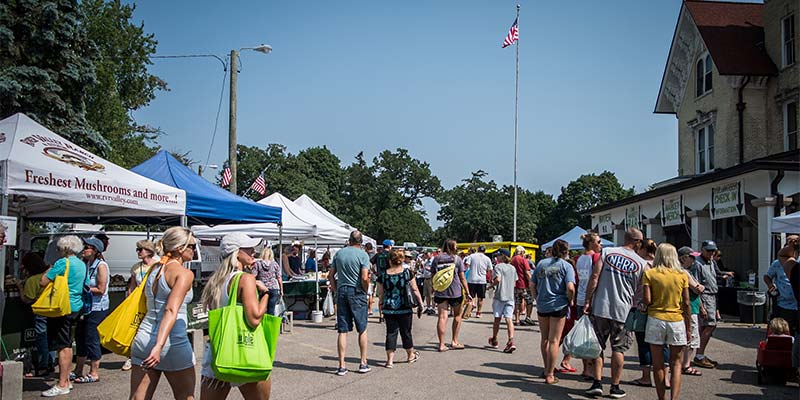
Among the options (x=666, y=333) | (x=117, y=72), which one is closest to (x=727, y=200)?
(x=666, y=333)

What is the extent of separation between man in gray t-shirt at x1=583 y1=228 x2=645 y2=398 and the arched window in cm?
2058

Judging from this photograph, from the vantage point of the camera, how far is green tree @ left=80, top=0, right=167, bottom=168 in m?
25.0

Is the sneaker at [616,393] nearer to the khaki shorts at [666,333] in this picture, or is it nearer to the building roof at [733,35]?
the khaki shorts at [666,333]

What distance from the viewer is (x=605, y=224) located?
30812 mm

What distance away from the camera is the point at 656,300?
269 inches

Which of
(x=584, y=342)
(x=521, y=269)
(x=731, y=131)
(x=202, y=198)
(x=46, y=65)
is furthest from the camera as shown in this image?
(x=731, y=131)

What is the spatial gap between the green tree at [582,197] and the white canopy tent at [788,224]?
57361 millimetres

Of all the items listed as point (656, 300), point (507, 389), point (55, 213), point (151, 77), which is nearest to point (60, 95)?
point (55, 213)

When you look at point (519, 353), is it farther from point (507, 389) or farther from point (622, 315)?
point (622, 315)

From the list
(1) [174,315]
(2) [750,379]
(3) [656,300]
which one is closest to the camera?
(1) [174,315]

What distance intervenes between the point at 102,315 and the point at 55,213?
5000 millimetres

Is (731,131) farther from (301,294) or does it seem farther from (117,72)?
(117,72)

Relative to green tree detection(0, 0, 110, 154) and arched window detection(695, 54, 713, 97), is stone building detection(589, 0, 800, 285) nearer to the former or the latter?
arched window detection(695, 54, 713, 97)

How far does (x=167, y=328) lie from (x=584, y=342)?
496 cm
